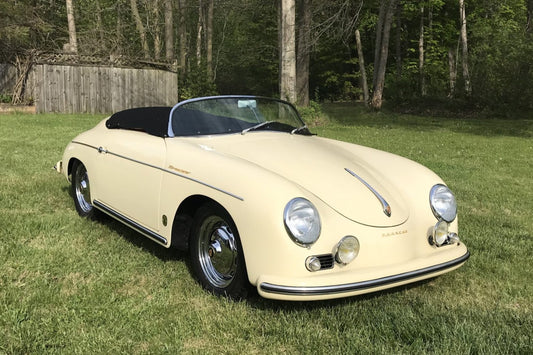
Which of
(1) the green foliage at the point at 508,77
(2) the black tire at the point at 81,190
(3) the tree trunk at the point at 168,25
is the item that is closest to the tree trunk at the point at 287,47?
(3) the tree trunk at the point at 168,25

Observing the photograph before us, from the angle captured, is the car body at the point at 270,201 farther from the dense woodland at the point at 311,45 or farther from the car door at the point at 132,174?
the dense woodland at the point at 311,45

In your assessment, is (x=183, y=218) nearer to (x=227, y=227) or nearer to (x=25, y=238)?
(x=227, y=227)

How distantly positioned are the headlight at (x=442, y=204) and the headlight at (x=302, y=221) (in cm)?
104

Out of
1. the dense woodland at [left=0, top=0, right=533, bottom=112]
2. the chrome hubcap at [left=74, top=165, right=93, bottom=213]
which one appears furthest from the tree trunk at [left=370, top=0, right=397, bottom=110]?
the chrome hubcap at [left=74, top=165, right=93, bottom=213]

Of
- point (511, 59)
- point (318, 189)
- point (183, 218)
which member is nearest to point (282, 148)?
point (318, 189)

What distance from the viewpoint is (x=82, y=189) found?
4680mm

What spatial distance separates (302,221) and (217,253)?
715mm

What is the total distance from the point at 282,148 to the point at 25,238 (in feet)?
7.91

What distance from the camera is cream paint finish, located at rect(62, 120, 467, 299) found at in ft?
8.46

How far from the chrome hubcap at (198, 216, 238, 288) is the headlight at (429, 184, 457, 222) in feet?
4.73

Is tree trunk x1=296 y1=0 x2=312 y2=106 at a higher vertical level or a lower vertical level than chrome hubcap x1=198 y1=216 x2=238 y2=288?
higher

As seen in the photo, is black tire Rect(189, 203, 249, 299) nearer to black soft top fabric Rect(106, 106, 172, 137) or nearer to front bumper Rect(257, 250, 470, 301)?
front bumper Rect(257, 250, 470, 301)

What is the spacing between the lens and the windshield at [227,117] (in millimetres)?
3719

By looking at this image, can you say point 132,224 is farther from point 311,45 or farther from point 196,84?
point 196,84
